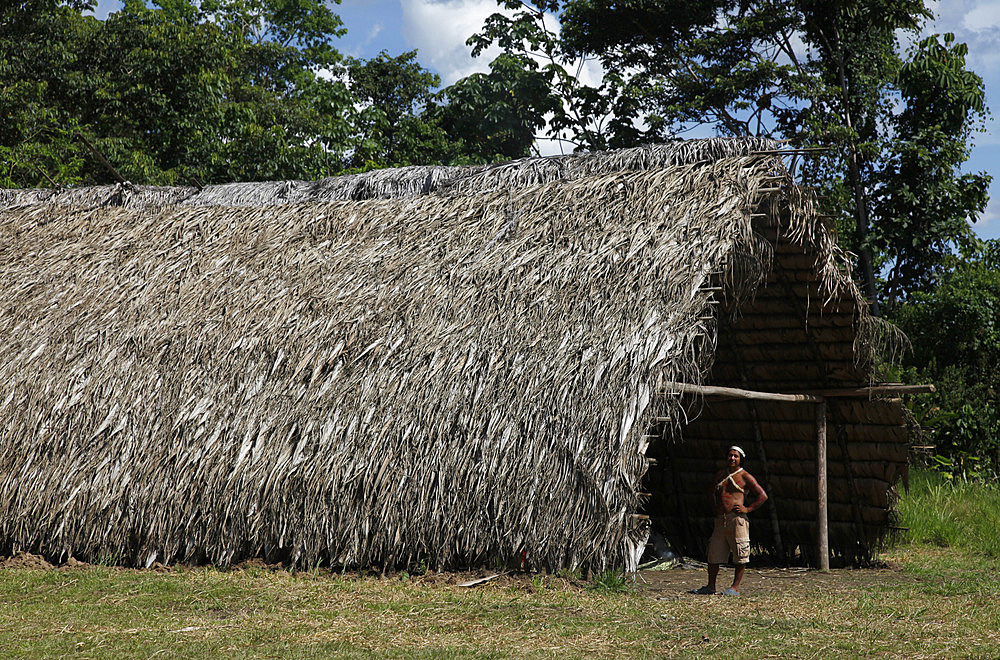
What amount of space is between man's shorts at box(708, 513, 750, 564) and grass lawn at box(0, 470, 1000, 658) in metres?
0.29

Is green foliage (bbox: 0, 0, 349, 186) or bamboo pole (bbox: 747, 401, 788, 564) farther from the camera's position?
green foliage (bbox: 0, 0, 349, 186)

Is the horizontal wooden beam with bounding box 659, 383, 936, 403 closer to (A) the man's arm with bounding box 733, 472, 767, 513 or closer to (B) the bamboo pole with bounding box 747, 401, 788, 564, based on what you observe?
(B) the bamboo pole with bounding box 747, 401, 788, 564

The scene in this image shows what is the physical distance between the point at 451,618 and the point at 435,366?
184 cm

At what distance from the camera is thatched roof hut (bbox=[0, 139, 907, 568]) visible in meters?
6.07

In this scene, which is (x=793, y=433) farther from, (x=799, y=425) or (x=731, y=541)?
(x=731, y=541)

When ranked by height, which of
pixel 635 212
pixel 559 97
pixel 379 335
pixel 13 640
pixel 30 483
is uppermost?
pixel 559 97

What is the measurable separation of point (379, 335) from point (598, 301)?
5.37 feet

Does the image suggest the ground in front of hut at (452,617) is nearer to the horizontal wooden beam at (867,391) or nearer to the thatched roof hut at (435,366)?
the thatched roof hut at (435,366)

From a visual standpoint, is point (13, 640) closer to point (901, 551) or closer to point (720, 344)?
point (720, 344)

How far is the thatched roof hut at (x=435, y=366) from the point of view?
19.9 ft

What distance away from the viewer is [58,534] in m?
6.77

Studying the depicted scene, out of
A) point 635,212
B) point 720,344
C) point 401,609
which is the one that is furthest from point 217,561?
point 720,344

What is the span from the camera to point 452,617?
5.43 metres

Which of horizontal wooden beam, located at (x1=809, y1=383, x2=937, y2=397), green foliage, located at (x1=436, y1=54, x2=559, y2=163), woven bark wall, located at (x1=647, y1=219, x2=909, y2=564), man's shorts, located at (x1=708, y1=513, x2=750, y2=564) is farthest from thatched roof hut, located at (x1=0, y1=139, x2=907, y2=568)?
green foliage, located at (x1=436, y1=54, x2=559, y2=163)
